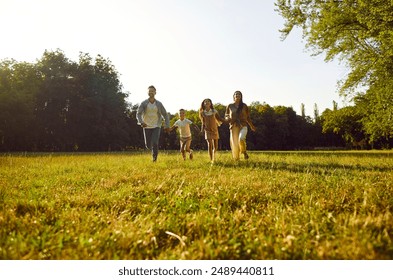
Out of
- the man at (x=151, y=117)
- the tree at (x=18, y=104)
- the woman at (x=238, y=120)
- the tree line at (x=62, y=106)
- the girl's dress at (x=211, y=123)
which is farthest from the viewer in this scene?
the tree line at (x=62, y=106)

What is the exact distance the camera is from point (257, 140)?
73.5 m

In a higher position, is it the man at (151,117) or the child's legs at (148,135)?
the man at (151,117)

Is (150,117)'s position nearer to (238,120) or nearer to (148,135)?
(148,135)

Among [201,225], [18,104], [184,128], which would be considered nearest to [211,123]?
[184,128]

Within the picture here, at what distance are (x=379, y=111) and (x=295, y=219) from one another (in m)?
23.3

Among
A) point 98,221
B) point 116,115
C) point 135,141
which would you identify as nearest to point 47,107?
point 116,115

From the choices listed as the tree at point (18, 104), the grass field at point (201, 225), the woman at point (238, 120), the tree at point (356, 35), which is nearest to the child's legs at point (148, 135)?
the woman at point (238, 120)

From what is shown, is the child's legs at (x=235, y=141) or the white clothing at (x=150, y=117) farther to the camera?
the white clothing at (x=150, y=117)

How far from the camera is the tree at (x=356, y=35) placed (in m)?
15.1

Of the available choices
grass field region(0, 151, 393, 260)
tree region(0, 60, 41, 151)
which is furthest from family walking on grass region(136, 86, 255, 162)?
tree region(0, 60, 41, 151)

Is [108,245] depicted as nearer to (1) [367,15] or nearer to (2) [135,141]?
(1) [367,15]

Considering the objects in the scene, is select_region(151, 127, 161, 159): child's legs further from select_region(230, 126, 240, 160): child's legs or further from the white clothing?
select_region(230, 126, 240, 160): child's legs

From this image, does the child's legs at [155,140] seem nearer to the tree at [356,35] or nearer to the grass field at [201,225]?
the grass field at [201,225]
